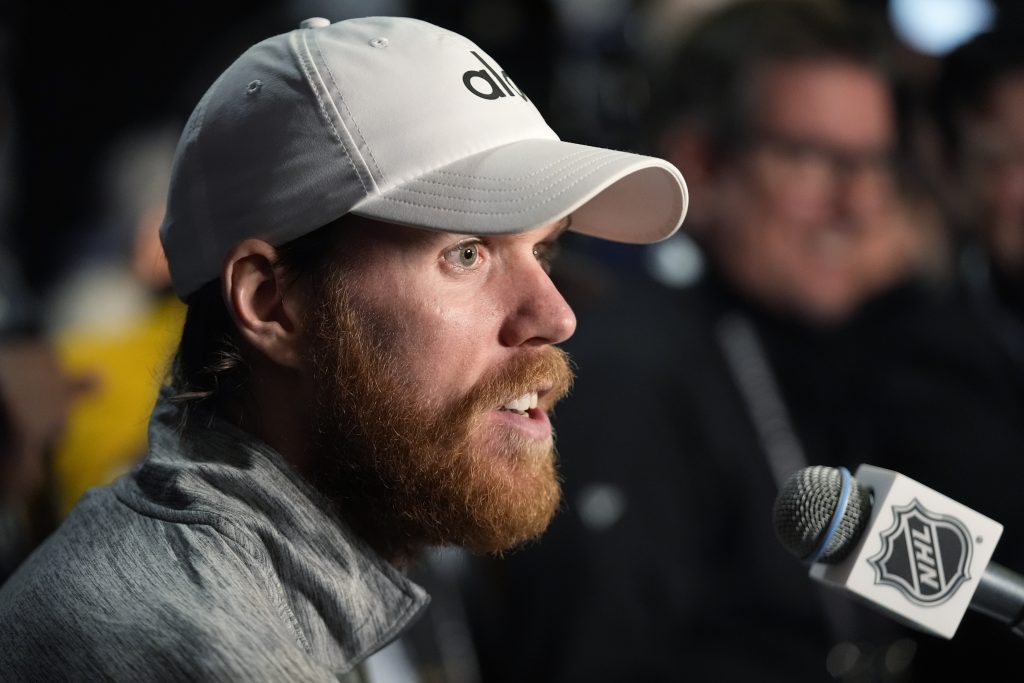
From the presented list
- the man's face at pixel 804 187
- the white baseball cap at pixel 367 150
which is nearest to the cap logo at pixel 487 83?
the white baseball cap at pixel 367 150

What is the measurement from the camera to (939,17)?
5457mm

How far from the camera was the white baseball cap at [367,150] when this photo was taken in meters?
1.52

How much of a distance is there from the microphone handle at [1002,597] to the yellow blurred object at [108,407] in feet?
5.70

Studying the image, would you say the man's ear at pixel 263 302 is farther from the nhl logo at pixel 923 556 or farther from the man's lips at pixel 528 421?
the nhl logo at pixel 923 556

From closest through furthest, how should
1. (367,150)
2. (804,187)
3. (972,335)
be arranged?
(367,150) → (804,187) → (972,335)

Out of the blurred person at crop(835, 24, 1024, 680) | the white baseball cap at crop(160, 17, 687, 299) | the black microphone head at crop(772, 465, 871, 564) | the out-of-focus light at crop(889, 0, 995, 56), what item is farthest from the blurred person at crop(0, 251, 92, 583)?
the out-of-focus light at crop(889, 0, 995, 56)

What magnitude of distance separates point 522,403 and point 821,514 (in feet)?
1.32

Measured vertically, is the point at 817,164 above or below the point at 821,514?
below

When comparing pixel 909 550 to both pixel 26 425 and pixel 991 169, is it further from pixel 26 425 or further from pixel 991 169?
pixel 991 169

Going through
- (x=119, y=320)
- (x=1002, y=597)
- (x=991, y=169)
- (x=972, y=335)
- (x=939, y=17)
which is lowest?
(x=939, y=17)

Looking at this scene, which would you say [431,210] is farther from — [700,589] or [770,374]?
[770,374]

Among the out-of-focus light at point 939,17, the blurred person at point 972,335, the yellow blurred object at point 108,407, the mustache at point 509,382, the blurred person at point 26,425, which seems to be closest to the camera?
the mustache at point 509,382

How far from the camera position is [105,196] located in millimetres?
4254

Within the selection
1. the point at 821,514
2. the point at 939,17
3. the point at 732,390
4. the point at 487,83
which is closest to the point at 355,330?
the point at 487,83
